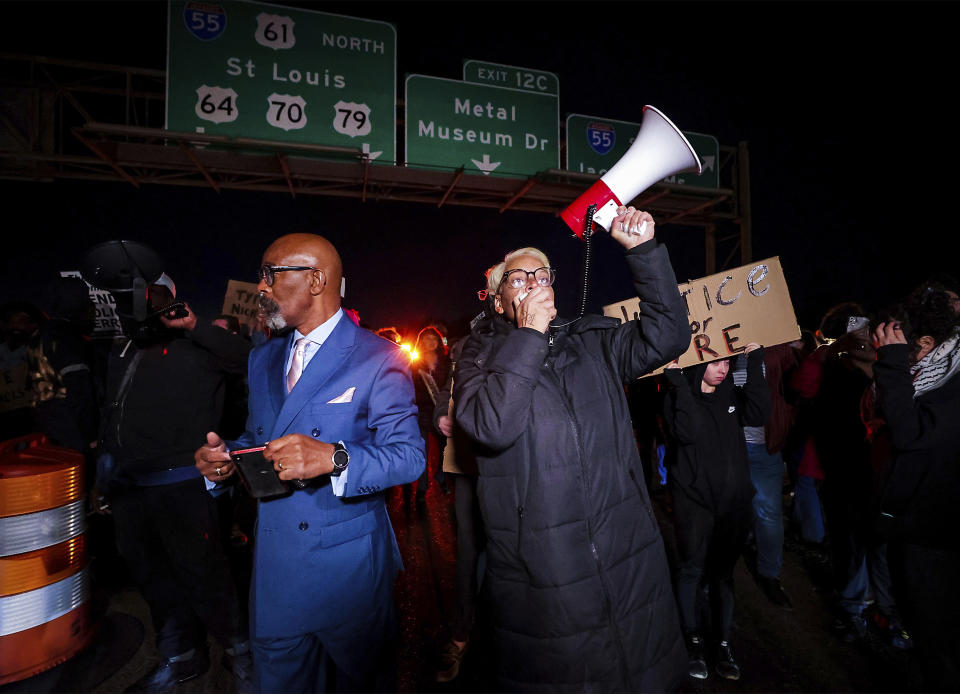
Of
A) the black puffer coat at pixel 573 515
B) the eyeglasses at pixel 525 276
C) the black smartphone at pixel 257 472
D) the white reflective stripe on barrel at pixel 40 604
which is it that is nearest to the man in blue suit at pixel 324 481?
the black smartphone at pixel 257 472

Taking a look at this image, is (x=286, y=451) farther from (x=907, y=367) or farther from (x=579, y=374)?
(x=907, y=367)

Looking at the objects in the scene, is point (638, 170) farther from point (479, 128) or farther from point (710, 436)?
point (479, 128)

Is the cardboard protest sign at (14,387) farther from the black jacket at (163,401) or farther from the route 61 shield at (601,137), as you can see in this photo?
the route 61 shield at (601,137)

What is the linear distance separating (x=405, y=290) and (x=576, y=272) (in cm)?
476

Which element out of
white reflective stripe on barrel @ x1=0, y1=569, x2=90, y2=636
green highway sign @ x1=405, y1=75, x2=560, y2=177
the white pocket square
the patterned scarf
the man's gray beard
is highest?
green highway sign @ x1=405, y1=75, x2=560, y2=177

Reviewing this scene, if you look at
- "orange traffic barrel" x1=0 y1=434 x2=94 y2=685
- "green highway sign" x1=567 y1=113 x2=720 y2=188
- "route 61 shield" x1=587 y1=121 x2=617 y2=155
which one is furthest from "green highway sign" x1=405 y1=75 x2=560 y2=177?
"orange traffic barrel" x1=0 y1=434 x2=94 y2=685

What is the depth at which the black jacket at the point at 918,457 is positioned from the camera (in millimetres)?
2168

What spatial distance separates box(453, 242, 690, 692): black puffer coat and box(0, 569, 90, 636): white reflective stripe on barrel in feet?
10.6

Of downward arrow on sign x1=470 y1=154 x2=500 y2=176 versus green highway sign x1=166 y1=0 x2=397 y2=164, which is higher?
→ green highway sign x1=166 y1=0 x2=397 y2=164

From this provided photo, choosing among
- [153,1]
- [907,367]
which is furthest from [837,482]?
[153,1]

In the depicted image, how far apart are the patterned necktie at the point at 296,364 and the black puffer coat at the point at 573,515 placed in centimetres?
80

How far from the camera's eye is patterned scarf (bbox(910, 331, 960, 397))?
2.27 m

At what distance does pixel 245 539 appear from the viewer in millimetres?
5047

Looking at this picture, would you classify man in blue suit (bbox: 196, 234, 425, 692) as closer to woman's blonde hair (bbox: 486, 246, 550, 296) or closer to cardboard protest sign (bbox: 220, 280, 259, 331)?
woman's blonde hair (bbox: 486, 246, 550, 296)
